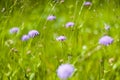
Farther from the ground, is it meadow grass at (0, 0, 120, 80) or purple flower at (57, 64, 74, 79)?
meadow grass at (0, 0, 120, 80)

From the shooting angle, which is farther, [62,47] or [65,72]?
[62,47]

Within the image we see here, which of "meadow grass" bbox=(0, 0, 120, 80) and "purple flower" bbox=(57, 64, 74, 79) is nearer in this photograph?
"purple flower" bbox=(57, 64, 74, 79)

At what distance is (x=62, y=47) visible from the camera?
1541 millimetres

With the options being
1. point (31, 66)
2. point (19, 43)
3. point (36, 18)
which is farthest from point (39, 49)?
point (36, 18)

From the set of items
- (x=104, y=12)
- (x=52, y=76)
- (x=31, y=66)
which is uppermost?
(x=104, y=12)

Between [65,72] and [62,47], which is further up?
[62,47]

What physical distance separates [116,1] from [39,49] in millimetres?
1269

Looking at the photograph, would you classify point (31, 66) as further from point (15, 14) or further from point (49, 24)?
point (15, 14)

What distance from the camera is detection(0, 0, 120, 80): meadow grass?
1.45 m

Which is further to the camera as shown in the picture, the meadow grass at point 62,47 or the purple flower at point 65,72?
the meadow grass at point 62,47

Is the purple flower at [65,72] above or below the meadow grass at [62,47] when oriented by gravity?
below

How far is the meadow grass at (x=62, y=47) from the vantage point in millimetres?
1449

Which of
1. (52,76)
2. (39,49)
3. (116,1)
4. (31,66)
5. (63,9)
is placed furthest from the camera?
Answer: (63,9)

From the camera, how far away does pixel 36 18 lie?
304 centimetres
